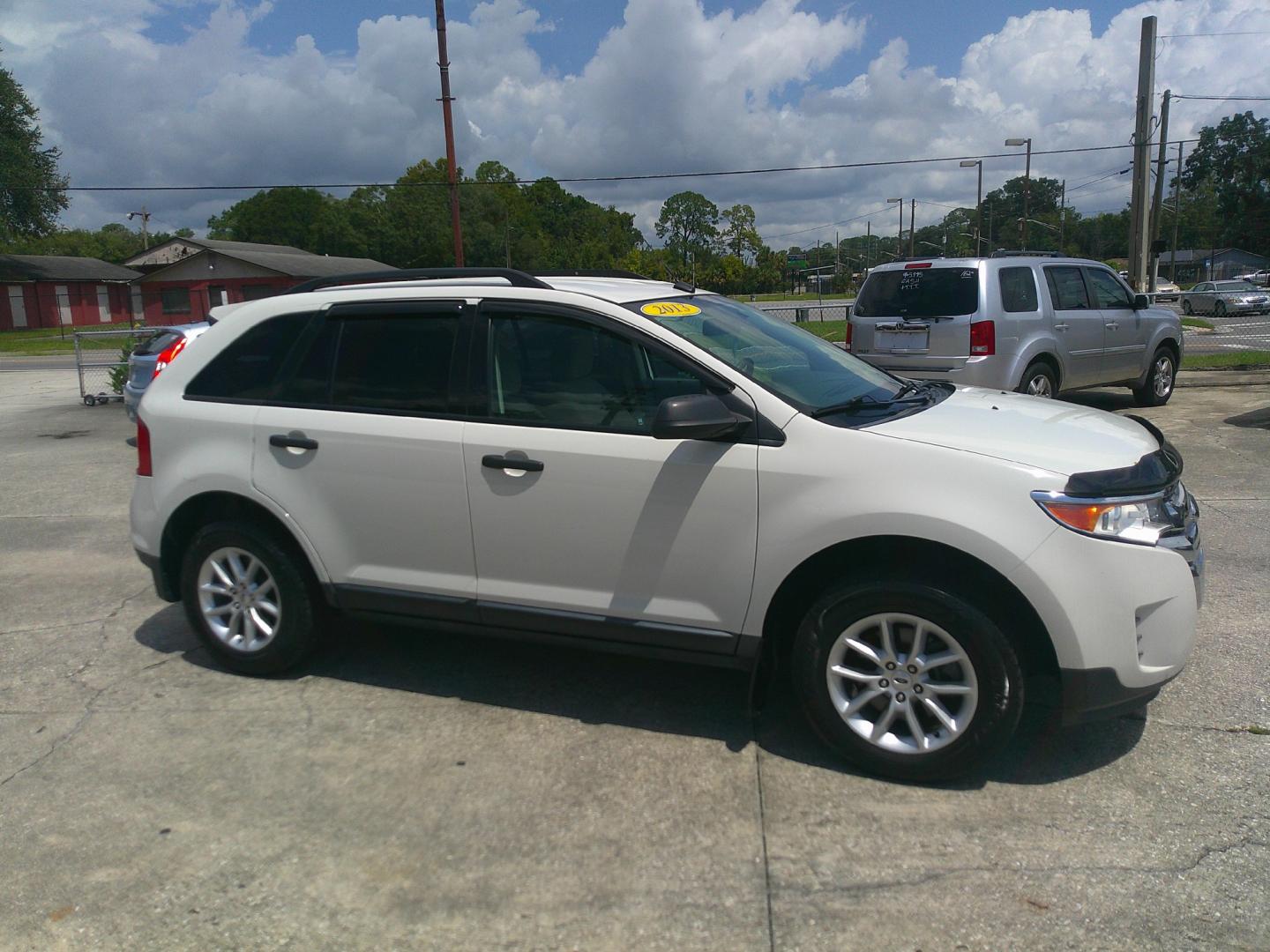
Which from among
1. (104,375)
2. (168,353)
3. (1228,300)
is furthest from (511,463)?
(1228,300)

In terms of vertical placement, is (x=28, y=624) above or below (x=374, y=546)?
below

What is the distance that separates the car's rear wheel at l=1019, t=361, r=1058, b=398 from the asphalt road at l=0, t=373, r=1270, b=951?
518cm

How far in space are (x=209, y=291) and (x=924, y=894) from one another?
57426 millimetres

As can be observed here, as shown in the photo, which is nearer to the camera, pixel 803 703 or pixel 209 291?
pixel 803 703

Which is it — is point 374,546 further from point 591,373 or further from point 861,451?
point 861,451

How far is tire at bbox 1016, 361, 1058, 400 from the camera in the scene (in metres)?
10.0

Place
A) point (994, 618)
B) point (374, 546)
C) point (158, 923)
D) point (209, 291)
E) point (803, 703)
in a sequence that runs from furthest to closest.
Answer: point (209, 291)
point (374, 546)
point (803, 703)
point (994, 618)
point (158, 923)

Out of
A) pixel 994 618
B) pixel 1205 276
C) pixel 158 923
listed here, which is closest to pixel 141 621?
pixel 158 923

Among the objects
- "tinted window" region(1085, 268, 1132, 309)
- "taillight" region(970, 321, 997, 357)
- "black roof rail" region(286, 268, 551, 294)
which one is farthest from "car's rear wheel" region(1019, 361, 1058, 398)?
"black roof rail" region(286, 268, 551, 294)

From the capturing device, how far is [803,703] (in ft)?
12.3

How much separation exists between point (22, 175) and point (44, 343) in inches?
566

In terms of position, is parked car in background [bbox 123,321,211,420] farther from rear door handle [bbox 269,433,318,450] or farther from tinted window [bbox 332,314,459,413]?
tinted window [bbox 332,314,459,413]

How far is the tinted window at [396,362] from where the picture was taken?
14.0ft

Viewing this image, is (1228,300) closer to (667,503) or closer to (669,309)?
(669,309)
